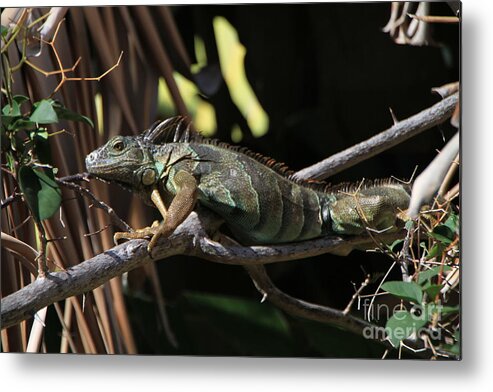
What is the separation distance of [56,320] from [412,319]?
48.1 inches

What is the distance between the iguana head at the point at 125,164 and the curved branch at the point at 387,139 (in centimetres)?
56

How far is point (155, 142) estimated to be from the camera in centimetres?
314

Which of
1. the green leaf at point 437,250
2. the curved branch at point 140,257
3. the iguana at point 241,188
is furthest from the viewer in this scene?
the iguana at point 241,188

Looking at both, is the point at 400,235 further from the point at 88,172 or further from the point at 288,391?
the point at 88,172

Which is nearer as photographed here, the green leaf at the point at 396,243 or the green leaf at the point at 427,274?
the green leaf at the point at 427,274

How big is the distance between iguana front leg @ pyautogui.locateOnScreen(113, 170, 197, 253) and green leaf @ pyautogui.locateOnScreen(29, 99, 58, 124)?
0.43 m

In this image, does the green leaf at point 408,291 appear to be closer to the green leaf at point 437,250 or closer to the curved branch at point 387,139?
the green leaf at point 437,250

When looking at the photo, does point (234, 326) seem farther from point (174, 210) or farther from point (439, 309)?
point (439, 309)

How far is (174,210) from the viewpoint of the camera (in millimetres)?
2990

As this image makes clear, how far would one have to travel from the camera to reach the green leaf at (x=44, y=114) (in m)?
2.87

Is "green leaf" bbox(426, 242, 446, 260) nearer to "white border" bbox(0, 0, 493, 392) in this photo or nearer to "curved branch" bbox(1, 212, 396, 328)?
"white border" bbox(0, 0, 493, 392)

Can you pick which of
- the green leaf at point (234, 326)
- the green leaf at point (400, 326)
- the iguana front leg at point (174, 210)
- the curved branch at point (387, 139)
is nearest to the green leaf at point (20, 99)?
the iguana front leg at point (174, 210)

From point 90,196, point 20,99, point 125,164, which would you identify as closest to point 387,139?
point 125,164

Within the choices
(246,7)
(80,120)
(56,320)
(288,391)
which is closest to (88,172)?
(80,120)
